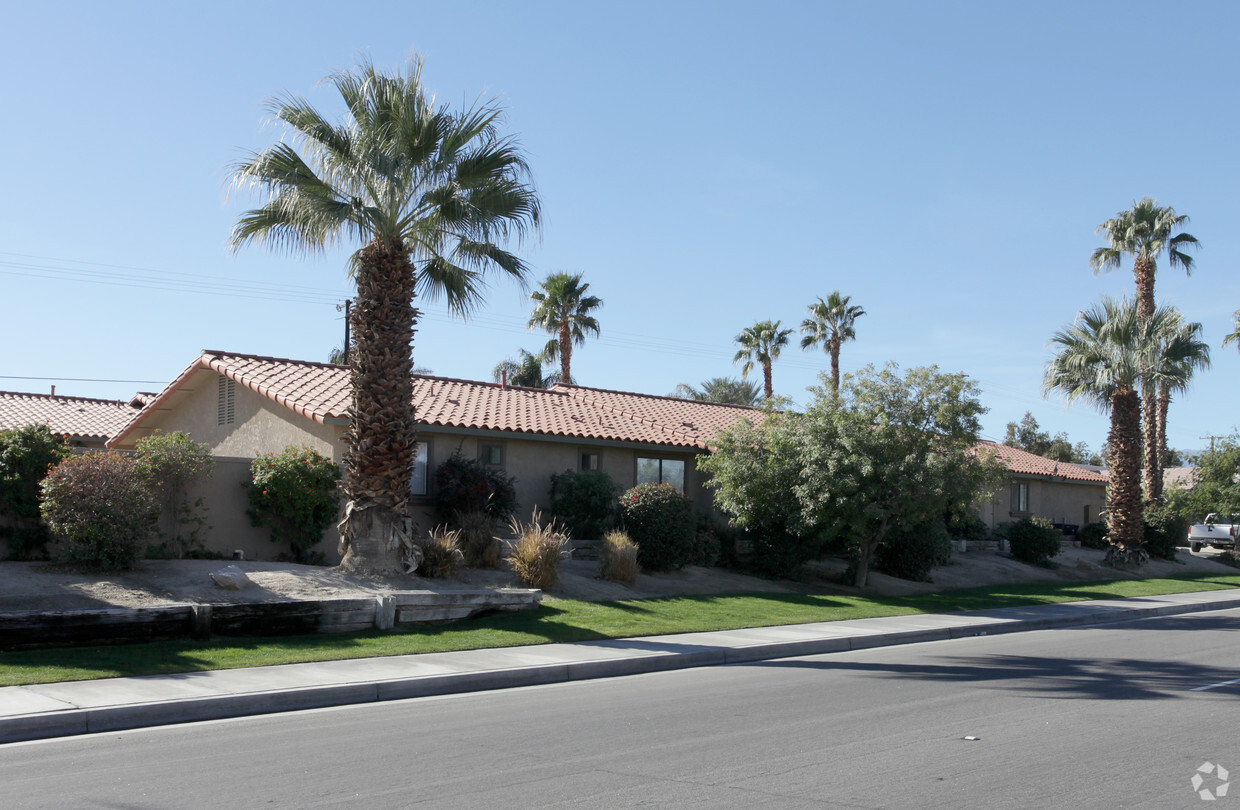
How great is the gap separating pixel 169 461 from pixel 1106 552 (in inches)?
1150

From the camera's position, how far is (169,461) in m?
17.1

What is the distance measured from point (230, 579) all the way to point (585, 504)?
10.2 metres

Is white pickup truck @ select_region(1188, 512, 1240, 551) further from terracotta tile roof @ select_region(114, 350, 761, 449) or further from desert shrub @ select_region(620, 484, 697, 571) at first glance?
desert shrub @ select_region(620, 484, 697, 571)

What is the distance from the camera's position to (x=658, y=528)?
Result: 21.6 metres

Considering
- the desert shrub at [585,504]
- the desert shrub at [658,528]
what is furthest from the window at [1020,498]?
the desert shrub at [658,528]

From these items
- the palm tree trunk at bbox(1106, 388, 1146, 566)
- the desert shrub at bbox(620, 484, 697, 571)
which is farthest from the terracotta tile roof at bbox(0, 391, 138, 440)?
the palm tree trunk at bbox(1106, 388, 1146, 566)

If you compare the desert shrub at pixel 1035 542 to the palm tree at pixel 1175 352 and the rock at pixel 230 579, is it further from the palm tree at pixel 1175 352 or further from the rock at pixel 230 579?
the rock at pixel 230 579

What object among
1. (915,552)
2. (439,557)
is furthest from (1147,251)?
(439,557)

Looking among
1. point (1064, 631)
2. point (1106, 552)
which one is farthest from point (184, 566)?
point (1106, 552)

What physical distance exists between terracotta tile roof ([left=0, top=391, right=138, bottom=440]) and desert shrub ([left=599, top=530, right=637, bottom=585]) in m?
18.9

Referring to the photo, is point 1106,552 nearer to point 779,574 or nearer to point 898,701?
point 779,574

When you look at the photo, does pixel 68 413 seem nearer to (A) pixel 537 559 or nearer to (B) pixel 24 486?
(B) pixel 24 486

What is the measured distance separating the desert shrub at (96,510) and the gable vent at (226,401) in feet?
31.0

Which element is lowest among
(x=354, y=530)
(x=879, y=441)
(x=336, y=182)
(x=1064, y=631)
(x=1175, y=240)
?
(x=1064, y=631)
